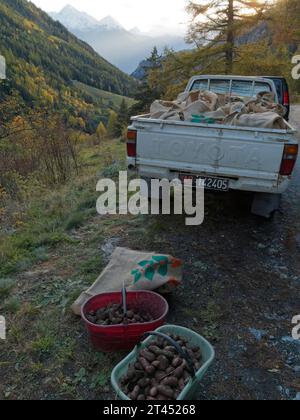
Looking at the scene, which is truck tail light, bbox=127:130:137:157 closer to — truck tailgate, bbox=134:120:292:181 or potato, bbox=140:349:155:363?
truck tailgate, bbox=134:120:292:181

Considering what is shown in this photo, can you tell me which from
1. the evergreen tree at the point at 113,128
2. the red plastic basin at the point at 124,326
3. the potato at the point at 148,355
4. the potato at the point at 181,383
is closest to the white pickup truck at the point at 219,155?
the red plastic basin at the point at 124,326

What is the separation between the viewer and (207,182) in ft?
14.0

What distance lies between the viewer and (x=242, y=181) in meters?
4.08

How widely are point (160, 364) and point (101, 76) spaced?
471 feet

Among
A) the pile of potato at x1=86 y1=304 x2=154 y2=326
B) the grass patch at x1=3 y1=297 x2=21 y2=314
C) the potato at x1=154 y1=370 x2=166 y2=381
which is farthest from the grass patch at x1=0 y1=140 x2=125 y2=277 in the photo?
the potato at x1=154 y1=370 x2=166 y2=381

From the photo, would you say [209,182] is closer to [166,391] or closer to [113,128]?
[166,391]

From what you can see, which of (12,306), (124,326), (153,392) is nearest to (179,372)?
(153,392)

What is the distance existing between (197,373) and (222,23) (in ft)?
52.2

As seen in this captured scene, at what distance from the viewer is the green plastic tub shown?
77.9 inches

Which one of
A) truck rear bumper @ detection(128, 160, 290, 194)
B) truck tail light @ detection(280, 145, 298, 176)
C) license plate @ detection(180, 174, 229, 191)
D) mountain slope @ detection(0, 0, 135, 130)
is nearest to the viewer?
truck tail light @ detection(280, 145, 298, 176)

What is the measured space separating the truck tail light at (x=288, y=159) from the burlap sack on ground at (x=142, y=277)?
1.72 m

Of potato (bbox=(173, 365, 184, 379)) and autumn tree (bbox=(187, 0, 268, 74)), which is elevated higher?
autumn tree (bbox=(187, 0, 268, 74))

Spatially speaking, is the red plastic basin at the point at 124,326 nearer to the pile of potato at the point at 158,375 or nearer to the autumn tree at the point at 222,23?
the pile of potato at the point at 158,375

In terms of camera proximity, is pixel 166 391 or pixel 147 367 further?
pixel 147 367
